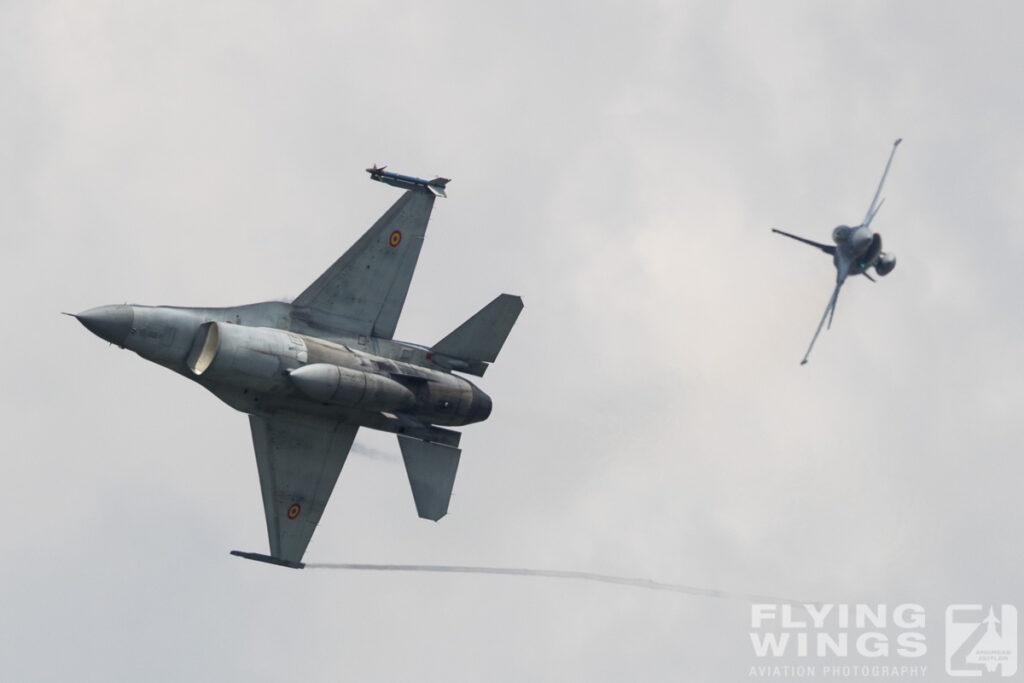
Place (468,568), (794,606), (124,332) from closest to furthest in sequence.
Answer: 1. (124,332)
2. (468,568)
3. (794,606)

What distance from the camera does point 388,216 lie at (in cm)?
6197

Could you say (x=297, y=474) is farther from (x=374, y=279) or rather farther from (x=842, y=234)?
(x=842, y=234)

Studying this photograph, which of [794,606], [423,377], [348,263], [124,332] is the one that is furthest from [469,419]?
[794,606]

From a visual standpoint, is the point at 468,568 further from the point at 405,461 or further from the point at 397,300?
the point at 397,300

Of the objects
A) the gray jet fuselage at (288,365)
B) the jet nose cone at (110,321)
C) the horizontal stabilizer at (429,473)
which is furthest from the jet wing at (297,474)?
the jet nose cone at (110,321)

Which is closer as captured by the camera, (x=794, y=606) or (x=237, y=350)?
(x=237, y=350)

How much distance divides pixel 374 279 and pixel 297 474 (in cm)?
643

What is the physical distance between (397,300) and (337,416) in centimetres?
423

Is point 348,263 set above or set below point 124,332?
above

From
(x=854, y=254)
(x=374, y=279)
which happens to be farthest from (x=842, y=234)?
(x=374, y=279)

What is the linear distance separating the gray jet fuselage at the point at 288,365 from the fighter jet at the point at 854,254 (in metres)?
13.2

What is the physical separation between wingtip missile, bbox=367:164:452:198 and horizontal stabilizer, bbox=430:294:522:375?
167 inches

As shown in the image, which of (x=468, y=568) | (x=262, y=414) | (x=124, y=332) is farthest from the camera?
(x=468, y=568)

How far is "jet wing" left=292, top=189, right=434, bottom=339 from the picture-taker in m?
60.0
